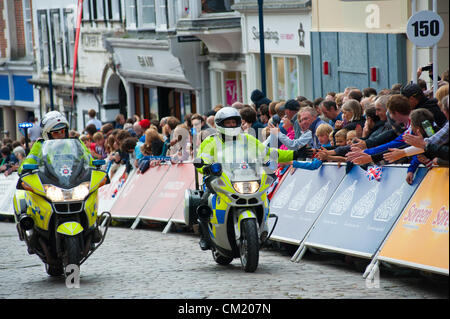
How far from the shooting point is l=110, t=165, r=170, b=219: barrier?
17656mm

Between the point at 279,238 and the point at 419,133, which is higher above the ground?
the point at 419,133

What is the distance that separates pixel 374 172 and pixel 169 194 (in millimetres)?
6273

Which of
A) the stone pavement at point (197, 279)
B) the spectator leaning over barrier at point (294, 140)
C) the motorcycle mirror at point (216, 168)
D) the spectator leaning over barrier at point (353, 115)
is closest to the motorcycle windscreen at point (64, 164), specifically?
the stone pavement at point (197, 279)

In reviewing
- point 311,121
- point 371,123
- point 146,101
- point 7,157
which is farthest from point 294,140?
point 146,101

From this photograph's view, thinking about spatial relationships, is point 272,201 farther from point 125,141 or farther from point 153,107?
point 153,107

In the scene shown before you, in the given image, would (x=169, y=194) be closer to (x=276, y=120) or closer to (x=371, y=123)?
(x=276, y=120)

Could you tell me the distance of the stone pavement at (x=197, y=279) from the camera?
32.4 feet

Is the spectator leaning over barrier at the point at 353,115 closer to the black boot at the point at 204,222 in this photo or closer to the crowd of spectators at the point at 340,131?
the crowd of spectators at the point at 340,131

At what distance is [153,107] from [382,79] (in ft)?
55.5

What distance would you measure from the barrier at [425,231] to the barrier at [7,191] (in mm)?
13645

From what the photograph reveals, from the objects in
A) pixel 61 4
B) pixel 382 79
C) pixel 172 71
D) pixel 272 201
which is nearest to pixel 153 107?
pixel 172 71

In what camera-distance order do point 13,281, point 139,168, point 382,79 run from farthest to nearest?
point 382,79 < point 139,168 < point 13,281

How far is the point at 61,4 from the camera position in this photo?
144 feet

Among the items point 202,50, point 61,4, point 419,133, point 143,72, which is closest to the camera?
point 419,133
